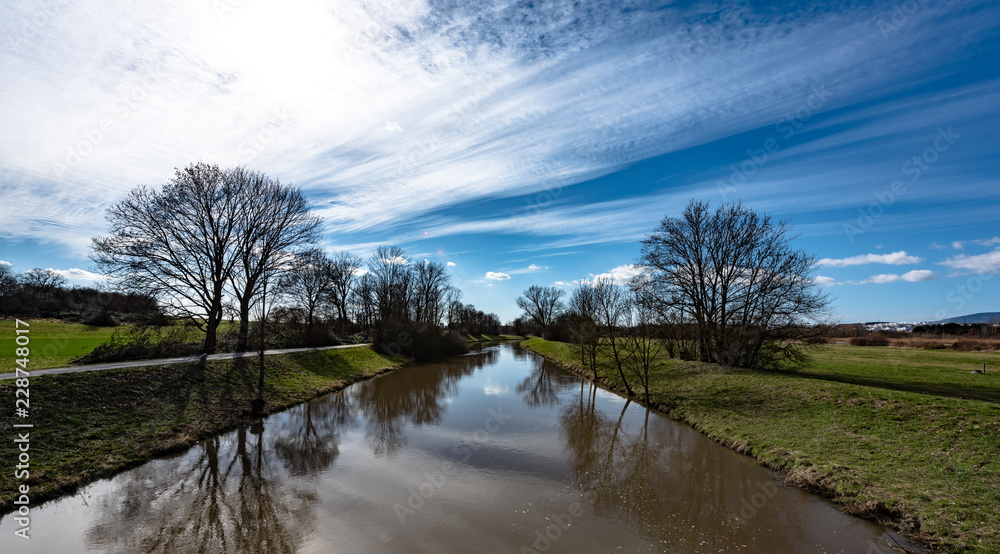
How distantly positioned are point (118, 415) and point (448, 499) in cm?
1033

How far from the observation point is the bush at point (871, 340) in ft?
123

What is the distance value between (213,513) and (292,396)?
1224 cm

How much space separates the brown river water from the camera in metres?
6.98

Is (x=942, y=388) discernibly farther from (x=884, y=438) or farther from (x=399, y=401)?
(x=399, y=401)

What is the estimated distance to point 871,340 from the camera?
3819 centimetres

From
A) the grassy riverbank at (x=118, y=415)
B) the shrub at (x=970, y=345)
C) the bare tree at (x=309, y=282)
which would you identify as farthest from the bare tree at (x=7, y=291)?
the shrub at (x=970, y=345)

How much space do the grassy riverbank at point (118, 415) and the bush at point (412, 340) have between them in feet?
60.9

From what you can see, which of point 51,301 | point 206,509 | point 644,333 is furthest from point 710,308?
point 51,301

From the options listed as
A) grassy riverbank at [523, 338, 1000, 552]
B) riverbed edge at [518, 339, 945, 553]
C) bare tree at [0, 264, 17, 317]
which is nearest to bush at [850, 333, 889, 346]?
grassy riverbank at [523, 338, 1000, 552]

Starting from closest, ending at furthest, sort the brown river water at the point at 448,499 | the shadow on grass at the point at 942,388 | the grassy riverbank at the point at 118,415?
the brown river water at the point at 448,499, the grassy riverbank at the point at 118,415, the shadow on grass at the point at 942,388

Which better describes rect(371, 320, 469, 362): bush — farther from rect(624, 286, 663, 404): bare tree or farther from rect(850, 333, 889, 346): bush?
rect(850, 333, 889, 346): bush

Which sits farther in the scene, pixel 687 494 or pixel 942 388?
pixel 942 388

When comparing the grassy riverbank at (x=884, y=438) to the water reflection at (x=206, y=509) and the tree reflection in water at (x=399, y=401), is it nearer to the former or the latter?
the tree reflection in water at (x=399, y=401)

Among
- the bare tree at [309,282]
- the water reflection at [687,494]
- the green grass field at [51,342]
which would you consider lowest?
the water reflection at [687,494]
